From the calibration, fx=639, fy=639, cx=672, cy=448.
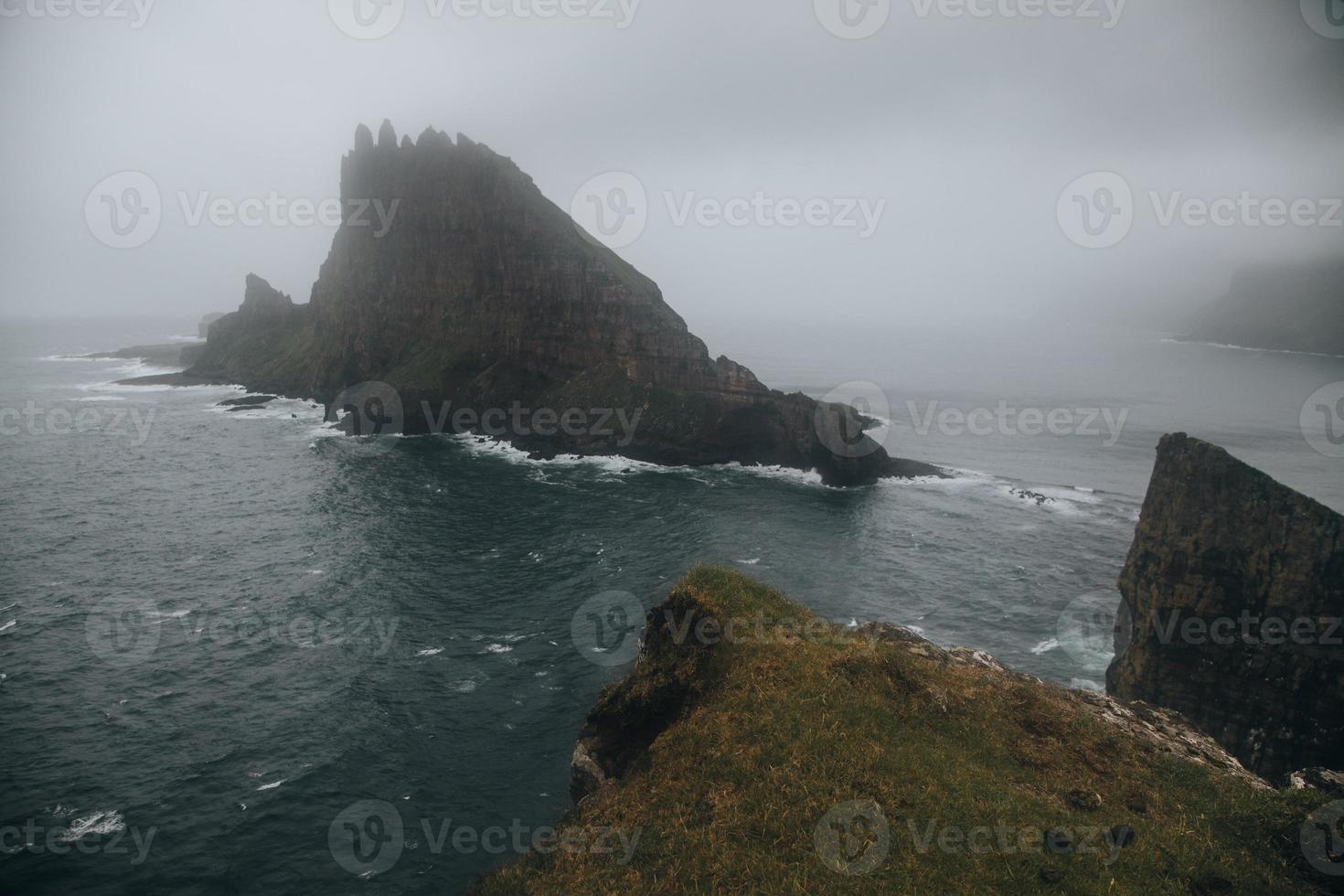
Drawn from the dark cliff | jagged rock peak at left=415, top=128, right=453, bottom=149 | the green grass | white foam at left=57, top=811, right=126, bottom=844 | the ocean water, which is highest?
jagged rock peak at left=415, top=128, right=453, bottom=149

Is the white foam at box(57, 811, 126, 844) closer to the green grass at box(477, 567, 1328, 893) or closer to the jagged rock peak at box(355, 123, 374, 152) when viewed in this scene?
the green grass at box(477, 567, 1328, 893)

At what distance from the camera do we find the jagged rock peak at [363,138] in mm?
111188

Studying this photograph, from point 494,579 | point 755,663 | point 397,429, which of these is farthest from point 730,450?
point 755,663

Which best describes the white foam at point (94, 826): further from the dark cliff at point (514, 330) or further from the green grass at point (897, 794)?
the dark cliff at point (514, 330)

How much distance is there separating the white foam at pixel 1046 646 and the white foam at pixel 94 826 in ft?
150

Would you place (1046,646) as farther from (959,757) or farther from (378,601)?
(378,601)

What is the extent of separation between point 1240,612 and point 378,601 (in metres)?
47.0

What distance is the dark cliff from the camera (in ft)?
270

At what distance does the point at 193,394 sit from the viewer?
117562 mm

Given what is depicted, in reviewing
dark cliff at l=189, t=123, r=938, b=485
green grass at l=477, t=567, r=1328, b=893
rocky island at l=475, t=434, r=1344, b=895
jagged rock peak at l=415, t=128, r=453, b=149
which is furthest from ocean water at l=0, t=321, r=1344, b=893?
jagged rock peak at l=415, t=128, r=453, b=149

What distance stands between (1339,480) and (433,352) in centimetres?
11968

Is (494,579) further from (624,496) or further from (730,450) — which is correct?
(730,450)

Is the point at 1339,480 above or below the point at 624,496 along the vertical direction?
above

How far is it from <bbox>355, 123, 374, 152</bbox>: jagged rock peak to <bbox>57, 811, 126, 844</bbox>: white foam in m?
113
